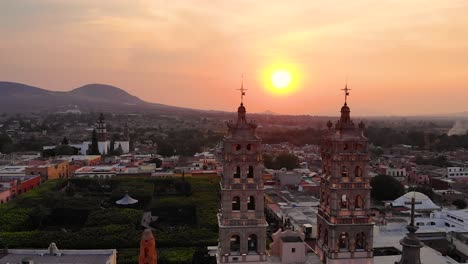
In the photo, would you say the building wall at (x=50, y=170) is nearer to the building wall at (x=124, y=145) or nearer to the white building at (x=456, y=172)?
the building wall at (x=124, y=145)

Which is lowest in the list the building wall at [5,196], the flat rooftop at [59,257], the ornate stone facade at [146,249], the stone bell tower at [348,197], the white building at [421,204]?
the building wall at [5,196]

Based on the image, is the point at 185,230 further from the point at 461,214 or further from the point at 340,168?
the point at 461,214

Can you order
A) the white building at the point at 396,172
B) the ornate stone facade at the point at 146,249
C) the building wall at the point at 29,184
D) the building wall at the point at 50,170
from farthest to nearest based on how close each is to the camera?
the white building at the point at 396,172 < the building wall at the point at 50,170 < the building wall at the point at 29,184 < the ornate stone facade at the point at 146,249

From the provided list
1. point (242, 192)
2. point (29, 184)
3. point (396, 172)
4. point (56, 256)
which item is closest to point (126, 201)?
point (29, 184)

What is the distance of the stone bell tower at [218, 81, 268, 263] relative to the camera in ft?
72.2

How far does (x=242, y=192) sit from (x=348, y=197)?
17.6 ft

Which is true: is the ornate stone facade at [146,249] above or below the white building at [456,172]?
above

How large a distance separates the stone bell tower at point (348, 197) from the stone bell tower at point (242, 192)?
3554 millimetres

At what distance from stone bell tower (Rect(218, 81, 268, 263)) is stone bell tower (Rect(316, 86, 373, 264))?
3554 millimetres

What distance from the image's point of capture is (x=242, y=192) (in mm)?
22031

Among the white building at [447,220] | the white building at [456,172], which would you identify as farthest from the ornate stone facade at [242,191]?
the white building at [456,172]

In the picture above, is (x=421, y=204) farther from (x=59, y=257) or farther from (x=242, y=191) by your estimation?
(x=59, y=257)

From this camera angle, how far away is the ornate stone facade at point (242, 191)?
72.2ft

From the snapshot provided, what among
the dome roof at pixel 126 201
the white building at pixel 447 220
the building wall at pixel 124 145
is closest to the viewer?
the white building at pixel 447 220
